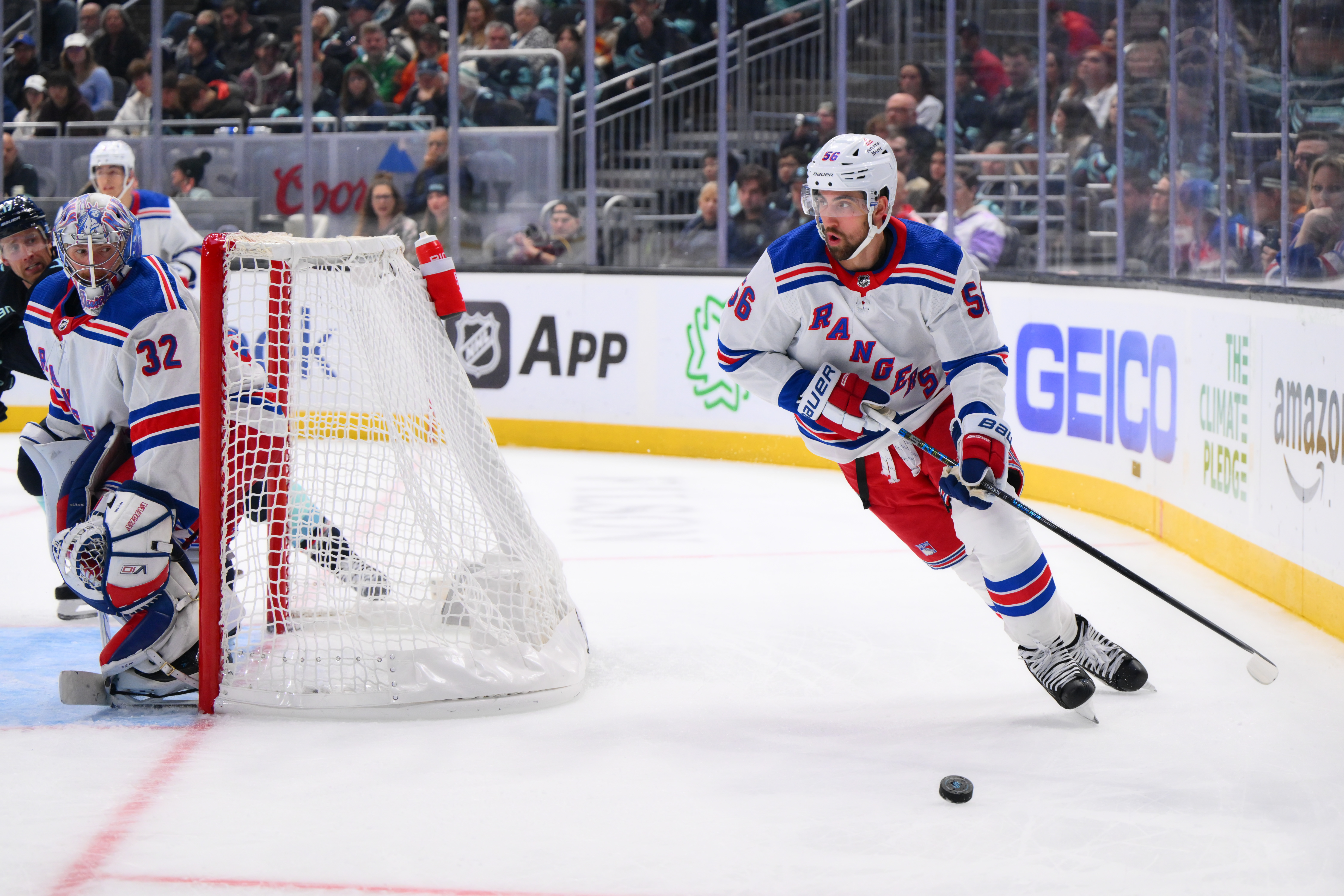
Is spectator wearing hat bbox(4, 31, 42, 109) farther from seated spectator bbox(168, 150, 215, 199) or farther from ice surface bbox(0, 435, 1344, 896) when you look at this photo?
ice surface bbox(0, 435, 1344, 896)

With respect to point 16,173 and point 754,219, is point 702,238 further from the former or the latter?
point 16,173

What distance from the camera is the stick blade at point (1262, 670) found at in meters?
3.01

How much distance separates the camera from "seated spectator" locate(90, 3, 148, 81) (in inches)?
362

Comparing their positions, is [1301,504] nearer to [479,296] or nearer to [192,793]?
[192,793]

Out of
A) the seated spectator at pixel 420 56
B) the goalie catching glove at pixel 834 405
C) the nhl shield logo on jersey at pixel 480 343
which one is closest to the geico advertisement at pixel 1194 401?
the goalie catching glove at pixel 834 405

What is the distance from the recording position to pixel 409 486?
317cm

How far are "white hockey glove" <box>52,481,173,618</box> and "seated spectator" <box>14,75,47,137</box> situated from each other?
6.18m

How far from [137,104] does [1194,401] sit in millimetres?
6442

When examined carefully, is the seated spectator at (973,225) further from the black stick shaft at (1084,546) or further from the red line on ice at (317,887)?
the red line on ice at (317,887)

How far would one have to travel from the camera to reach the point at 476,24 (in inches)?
338

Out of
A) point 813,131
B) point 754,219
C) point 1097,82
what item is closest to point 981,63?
point 1097,82

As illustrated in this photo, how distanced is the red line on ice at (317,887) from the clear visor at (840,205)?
1437 mm

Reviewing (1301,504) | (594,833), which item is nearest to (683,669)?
(594,833)

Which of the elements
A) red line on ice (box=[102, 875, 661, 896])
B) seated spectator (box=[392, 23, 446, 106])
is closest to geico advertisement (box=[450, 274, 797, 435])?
seated spectator (box=[392, 23, 446, 106])
